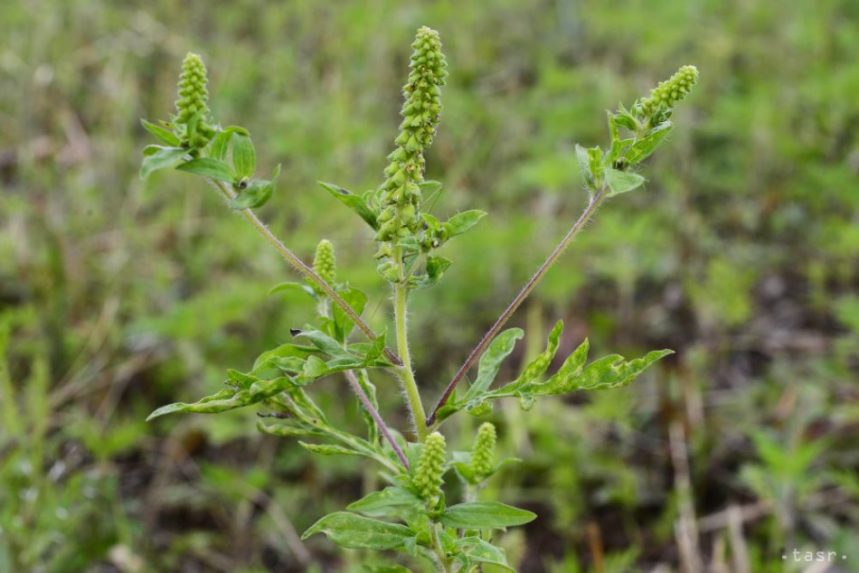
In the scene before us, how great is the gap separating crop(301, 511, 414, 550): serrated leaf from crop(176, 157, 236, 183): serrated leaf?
557mm

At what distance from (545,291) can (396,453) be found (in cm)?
242

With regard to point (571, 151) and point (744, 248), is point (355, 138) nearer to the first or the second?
point (571, 151)

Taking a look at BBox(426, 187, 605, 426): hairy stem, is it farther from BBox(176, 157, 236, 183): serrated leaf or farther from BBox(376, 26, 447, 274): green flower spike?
BBox(176, 157, 236, 183): serrated leaf

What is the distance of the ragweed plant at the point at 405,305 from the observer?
49.4 inches

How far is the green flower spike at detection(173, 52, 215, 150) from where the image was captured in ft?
4.00

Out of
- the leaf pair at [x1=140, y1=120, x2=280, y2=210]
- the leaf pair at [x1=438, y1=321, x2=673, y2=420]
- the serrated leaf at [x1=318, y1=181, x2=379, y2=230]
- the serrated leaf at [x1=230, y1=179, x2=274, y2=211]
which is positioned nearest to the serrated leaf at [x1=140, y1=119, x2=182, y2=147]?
the leaf pair at [x1=140, y1=120, x2=280, y2=210]

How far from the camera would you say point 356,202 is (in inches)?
52.2

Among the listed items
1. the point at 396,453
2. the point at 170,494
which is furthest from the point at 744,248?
the point at 396,453

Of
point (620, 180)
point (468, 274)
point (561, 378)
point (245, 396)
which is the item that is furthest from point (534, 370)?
point (468, 274)

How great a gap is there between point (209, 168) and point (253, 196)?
0.08 m

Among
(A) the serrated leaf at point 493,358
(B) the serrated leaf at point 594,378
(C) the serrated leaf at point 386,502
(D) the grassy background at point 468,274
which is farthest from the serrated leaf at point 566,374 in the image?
(D) the grassy background at point 468,274

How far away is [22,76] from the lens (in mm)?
4473

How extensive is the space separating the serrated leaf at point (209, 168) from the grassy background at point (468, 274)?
142cm

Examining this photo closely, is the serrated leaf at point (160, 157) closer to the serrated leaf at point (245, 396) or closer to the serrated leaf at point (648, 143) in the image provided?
the serrated leaf at point (245, 396)
